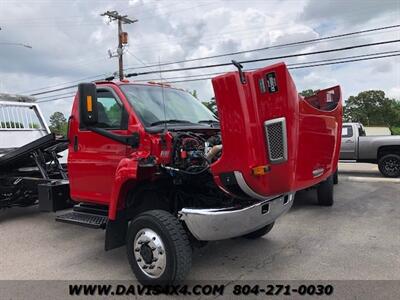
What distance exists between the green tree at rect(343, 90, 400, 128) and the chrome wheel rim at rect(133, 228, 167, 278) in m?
59.7

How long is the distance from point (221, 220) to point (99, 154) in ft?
6.53

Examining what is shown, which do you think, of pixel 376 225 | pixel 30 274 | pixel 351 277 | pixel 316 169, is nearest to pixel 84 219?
pixel 30 274

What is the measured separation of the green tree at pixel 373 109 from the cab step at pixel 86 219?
59.0 metres

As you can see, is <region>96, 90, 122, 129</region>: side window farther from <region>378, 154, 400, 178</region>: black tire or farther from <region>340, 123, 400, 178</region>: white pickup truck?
<region>378, 154, 400, 178</region>: black tire

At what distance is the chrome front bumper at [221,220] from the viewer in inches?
155

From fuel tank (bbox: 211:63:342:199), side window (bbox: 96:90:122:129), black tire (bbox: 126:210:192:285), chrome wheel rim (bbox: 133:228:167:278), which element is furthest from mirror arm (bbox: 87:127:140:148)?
fuel tank (bbox: 211:63:342:199)

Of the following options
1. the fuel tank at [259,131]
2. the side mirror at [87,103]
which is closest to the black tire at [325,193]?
the fuel tank at [259,131]

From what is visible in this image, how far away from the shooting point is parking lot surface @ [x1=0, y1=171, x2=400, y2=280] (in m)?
4.78

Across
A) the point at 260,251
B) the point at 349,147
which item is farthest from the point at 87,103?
the point at 349,147

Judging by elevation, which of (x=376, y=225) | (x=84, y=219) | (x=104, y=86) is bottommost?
(x=376, y=225)

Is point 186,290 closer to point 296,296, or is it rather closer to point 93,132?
point 296,296

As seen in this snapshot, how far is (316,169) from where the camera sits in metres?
4.42

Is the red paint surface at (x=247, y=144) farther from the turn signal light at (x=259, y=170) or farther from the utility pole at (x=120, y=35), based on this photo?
the utility pole at (x=120, y=35)

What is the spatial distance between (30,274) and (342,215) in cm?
541
